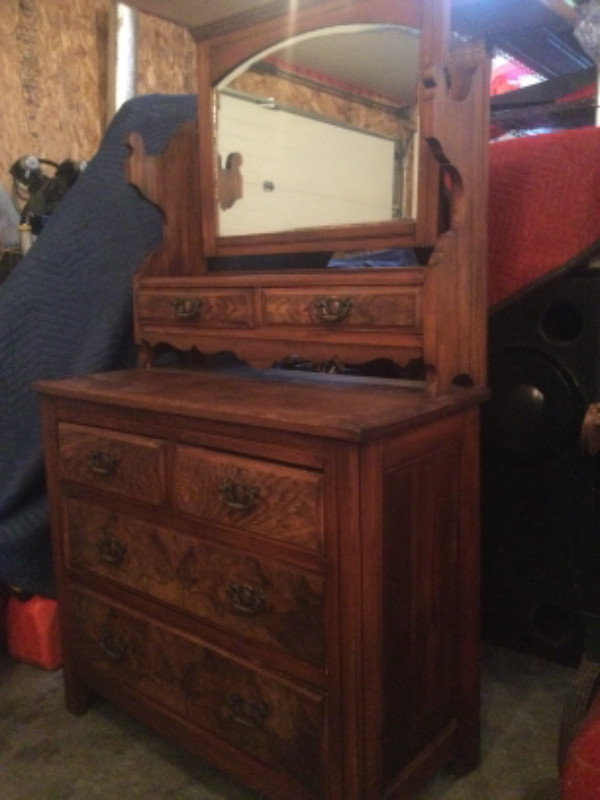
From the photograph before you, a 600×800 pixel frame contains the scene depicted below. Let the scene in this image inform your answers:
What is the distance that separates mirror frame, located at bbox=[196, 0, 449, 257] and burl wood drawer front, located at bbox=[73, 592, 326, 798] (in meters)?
0.76

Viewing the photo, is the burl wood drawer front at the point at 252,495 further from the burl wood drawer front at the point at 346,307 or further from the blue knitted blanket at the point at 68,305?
the blue knitted blanket at the point at 68,305

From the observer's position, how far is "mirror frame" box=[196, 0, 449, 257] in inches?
45.6

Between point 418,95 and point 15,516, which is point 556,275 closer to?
point 418,95

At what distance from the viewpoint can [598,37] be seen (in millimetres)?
1885

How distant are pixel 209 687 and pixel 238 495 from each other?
360 mm

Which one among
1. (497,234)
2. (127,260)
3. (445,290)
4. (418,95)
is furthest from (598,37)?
(127,260)

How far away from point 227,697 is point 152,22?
8.58ft

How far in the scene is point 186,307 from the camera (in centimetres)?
138

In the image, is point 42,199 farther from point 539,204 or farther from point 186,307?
point 539,204

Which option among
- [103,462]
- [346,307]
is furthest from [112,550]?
[346,307]

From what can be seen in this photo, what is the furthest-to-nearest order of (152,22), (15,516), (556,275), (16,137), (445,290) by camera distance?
(152,22) < (16,137) < (15,516) < (556,275) < (445,290)

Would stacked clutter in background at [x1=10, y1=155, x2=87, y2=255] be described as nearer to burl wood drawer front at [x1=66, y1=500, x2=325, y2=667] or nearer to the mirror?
the mirror

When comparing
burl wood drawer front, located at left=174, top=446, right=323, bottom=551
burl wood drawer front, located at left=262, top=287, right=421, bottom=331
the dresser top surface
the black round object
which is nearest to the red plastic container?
the dresser top surface

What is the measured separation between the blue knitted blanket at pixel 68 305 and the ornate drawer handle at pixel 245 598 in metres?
0.70
